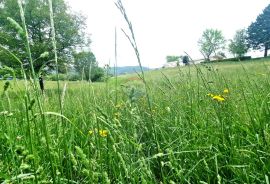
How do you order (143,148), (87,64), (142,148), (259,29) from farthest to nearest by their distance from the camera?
(259,29) → (87,64) → (143,148) → (142,148)

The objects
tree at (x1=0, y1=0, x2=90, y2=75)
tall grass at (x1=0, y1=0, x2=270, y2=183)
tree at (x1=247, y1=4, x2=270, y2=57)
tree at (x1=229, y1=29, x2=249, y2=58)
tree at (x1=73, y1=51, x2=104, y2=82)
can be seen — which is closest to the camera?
tall grass at (x1=0, y1=0, x2=270, y2=183)

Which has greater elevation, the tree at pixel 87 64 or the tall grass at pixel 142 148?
the tree at pixel 87 64

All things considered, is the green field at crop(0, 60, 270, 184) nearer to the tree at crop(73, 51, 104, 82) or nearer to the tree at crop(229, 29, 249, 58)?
the tree at crop(73, 51, 104, 82)

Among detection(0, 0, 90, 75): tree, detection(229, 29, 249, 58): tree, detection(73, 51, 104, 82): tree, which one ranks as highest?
detection(0, 0, 90, 75): tree

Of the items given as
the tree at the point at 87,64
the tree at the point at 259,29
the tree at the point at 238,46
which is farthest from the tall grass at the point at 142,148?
the tree at the point at 259,29

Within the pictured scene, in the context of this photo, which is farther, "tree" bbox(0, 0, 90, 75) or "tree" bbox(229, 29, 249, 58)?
"tree" bbox(0, 0, 90, 75)

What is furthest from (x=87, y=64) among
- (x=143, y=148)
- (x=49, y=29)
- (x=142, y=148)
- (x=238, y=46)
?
(x=49, y=29)

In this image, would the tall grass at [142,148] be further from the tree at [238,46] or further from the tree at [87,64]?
the tree at [238,46]

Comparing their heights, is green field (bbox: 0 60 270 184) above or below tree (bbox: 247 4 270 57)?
below

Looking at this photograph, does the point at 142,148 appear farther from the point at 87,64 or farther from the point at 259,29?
the point at 259,29

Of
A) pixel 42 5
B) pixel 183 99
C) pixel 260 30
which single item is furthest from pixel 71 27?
pixel 260 30

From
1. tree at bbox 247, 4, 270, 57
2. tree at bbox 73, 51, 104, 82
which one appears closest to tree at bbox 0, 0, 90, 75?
tree at bbox 73, 51, 104, 82

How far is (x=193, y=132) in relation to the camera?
1.83m

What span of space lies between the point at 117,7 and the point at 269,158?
98 centimetres
